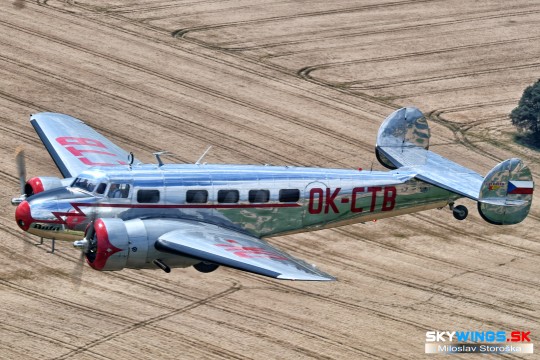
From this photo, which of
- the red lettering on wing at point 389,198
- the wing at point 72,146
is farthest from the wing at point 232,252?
the wing at point 72,146

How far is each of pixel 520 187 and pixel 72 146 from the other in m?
17.5

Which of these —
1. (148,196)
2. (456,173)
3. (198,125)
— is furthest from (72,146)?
(198,125)

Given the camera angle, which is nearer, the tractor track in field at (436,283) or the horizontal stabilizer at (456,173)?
the horizontal stabilizer at (456,173)

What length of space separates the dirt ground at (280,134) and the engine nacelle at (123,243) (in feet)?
16.4

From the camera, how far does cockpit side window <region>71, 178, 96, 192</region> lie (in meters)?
46.3

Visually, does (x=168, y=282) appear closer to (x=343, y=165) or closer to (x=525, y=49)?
(x=343, y=165)

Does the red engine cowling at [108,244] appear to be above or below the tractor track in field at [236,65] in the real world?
below

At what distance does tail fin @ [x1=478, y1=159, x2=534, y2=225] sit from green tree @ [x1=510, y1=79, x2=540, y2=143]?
19.7 meters

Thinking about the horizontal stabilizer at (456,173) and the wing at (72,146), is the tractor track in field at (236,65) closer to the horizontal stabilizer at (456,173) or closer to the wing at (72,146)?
the horizontal stabilizer at (456,173)

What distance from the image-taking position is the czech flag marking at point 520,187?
162 ft

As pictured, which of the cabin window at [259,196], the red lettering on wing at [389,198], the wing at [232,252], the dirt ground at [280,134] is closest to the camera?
the wing at [232,252]

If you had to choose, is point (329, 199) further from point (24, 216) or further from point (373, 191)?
point (24, 216)

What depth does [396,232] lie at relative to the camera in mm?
58750

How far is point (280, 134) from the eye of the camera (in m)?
67.7
